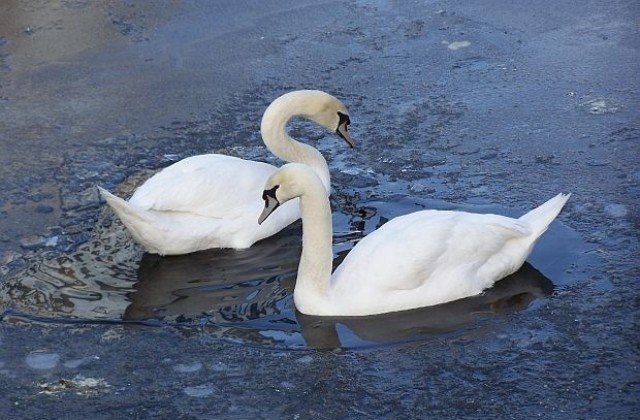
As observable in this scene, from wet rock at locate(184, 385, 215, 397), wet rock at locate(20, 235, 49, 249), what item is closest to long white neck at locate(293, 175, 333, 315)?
wet rock at locate(184, 385, 215, 397)

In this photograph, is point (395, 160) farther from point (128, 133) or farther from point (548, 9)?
point (548, 9)

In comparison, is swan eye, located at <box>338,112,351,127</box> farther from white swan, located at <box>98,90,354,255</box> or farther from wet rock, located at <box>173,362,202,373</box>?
wet rock, located at <box>173,362,202,373</box>

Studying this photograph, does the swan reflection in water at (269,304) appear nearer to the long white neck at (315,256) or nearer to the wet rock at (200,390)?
the long white neck at (315,256)

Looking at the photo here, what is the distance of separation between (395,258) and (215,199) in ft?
4.68

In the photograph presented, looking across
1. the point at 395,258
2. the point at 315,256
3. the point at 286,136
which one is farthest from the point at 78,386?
the point at 286,136

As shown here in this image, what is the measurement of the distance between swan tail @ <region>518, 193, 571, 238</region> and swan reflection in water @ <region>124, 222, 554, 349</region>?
23 centimetres

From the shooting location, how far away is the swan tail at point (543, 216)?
5.85 meters

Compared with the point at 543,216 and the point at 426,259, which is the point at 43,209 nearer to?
the point at 426,259

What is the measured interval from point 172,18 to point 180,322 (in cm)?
507

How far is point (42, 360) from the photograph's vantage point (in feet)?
Result: 17.5

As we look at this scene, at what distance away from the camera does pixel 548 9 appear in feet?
31.7

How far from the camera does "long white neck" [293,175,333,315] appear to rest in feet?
18.5

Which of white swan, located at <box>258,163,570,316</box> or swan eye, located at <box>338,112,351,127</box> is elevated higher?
swan eye, located at <box>338,112,351,127</box>

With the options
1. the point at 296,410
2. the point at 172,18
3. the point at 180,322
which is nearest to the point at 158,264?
the point at 180,322
